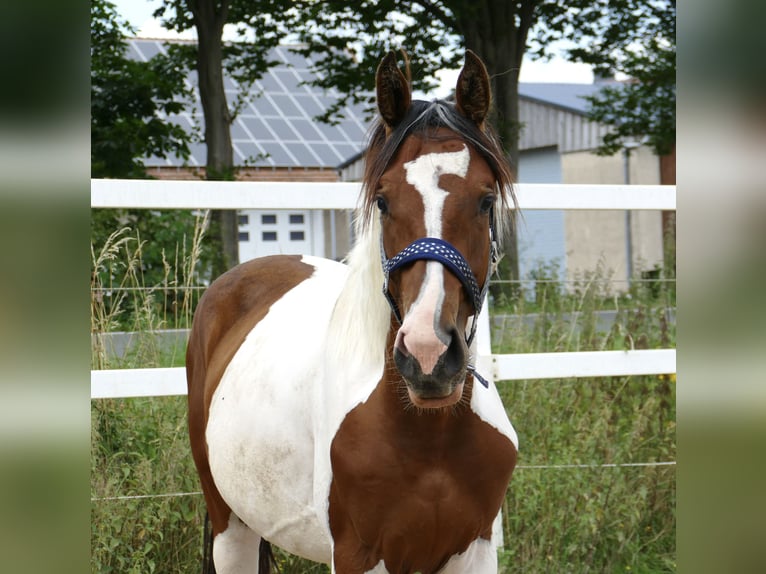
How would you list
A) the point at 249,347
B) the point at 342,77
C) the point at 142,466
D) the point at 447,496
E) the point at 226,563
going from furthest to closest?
the point at 342,77, the point at 142,466, the point at 226,563, the point at 249,347, the point at 447,496

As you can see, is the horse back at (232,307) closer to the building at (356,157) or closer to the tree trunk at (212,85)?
the tree trunk at (212,85)

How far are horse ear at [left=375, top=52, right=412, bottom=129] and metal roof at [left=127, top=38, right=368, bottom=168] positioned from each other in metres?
17.0

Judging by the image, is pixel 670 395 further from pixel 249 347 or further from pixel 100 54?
pixel 100 54

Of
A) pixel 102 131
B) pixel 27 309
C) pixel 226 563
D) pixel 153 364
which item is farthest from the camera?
pixel 102 131

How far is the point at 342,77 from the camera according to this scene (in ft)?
37.3

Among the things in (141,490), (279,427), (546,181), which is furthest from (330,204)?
(546,181)

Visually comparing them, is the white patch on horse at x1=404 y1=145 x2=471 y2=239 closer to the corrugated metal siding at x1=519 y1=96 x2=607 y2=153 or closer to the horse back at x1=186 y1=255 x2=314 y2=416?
the horse back at x1=186 y1=255 x2=314 y2=416

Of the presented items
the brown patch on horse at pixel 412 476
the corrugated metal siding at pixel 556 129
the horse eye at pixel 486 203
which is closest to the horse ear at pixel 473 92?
the horse eye at pixel 486 203

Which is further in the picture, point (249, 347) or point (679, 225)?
point (249, 347)

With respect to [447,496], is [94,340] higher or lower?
higher

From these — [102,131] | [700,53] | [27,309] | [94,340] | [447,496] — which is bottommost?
[447,496]

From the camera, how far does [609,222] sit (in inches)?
918

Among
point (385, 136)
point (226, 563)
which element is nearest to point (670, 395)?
point (226, 563)

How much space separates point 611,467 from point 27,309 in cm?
369
